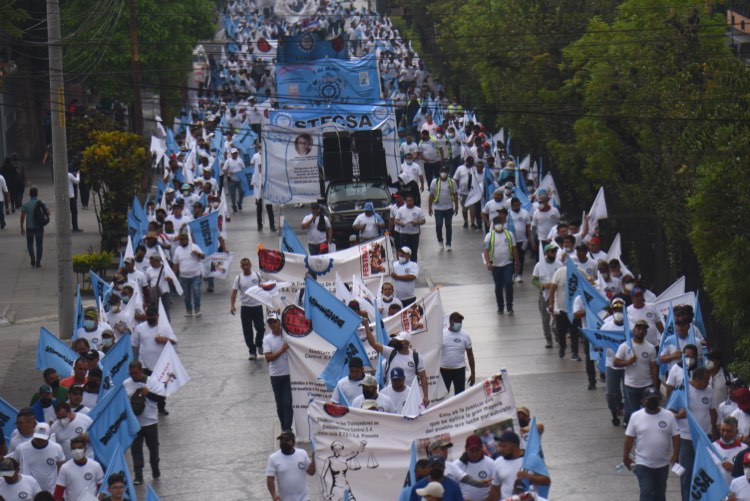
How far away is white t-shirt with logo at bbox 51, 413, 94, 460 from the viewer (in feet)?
48.8

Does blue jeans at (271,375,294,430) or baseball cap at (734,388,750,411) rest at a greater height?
baseball cap at (734,388,750,411)

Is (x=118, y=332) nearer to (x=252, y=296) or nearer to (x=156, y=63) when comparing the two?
(x=252, y=296)

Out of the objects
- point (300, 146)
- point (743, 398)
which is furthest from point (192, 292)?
point (743, 398)

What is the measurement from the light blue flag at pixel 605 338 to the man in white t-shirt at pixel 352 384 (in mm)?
3316

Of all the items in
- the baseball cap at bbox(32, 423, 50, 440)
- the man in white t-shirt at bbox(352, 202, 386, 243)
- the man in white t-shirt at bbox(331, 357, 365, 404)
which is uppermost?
the man in white t-shirt at bbox(352, 202, 386, 243)

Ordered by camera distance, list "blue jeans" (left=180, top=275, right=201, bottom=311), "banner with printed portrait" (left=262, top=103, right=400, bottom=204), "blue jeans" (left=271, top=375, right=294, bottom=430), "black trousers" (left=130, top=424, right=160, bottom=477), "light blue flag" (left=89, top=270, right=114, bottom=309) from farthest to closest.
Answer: "banner with printed portrait" (left=262, top=103, right=400, bottom=204) < "blue jeans" (left=180, top=275, right=201, bottom=311) < "light blue flag" (left=89, top=270, right=114, bottom=309) < "blue jeans" (left=271, top=375, right=294, bottom=430) < "black trousers" (left=130, top=424, right=160, bottom=477)

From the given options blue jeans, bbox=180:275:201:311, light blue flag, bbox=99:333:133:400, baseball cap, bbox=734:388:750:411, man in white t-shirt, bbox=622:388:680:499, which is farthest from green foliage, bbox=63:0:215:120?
baseball cap, bbox=734:388:750:411

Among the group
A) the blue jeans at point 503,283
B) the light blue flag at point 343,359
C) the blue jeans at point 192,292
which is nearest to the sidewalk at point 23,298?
the blue jeans at point 192,292

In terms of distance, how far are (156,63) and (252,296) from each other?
26.9 meters

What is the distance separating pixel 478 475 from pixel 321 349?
531 cm

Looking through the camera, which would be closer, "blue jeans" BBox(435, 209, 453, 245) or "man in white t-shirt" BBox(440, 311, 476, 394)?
"man in white t-shirt" BBox(440, 311, 476, 394)

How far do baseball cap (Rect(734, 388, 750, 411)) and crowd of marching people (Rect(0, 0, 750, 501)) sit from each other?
12 millimetres

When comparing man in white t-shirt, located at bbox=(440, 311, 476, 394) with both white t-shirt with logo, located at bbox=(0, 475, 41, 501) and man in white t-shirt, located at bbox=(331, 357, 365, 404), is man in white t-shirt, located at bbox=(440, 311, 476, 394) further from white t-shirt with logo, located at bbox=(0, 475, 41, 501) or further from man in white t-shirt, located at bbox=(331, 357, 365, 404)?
white t-shirt with logo, located at bbox=(0, 475, 41, 501)

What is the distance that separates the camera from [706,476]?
42.4 feet
